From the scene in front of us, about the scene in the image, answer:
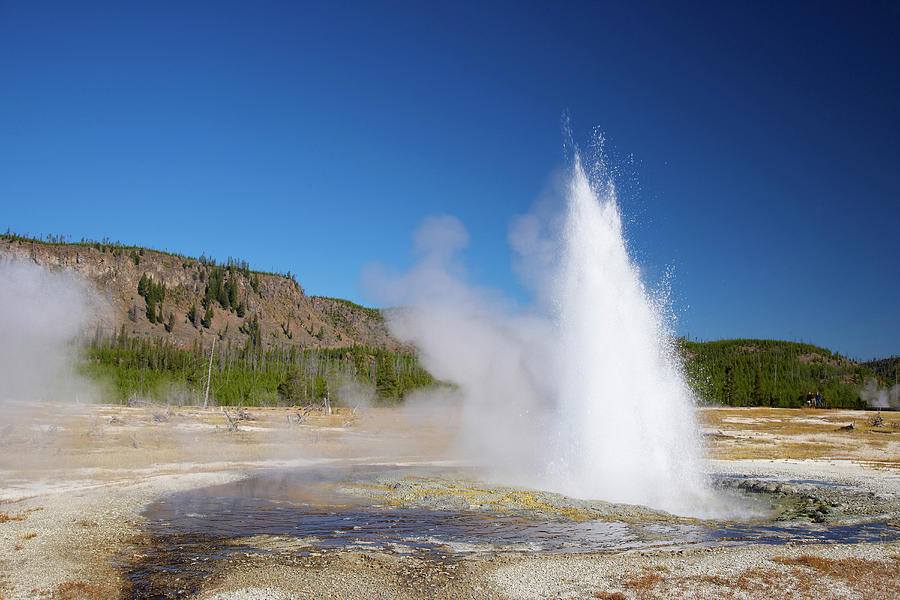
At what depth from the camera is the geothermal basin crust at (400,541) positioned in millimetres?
10328

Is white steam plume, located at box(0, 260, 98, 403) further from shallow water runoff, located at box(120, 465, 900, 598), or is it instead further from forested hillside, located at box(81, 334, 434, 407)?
forested hillside, located at box(81, 334, 434, 407)

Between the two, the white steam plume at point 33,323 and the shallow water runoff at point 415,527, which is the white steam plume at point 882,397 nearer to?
the shallow water runoff at point 415,527

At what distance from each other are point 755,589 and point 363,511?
33.8 feet

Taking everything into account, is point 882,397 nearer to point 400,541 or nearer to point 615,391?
point 615,391

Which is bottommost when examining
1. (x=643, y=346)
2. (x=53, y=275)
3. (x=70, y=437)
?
(x=70, y=437)

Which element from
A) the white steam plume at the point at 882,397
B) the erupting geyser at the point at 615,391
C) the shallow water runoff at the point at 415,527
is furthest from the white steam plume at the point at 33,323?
the white steam plume at the point at 882,397

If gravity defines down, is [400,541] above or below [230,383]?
below

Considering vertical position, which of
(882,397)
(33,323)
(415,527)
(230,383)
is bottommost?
(415,527)

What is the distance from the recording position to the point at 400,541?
1359 cm

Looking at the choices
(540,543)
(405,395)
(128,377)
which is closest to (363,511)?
(540,543)

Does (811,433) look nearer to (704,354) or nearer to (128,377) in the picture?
(128,377)

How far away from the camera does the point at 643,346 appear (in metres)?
22.6

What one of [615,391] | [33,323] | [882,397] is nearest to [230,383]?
[33,323]

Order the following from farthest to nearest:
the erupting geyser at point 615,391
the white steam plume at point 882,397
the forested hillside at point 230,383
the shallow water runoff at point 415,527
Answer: the white steam plume at point 882,397 → the forested hillside at point 230,383 → the erupting geyser at point 615,391 → the shallow water runoff at point 415,527
